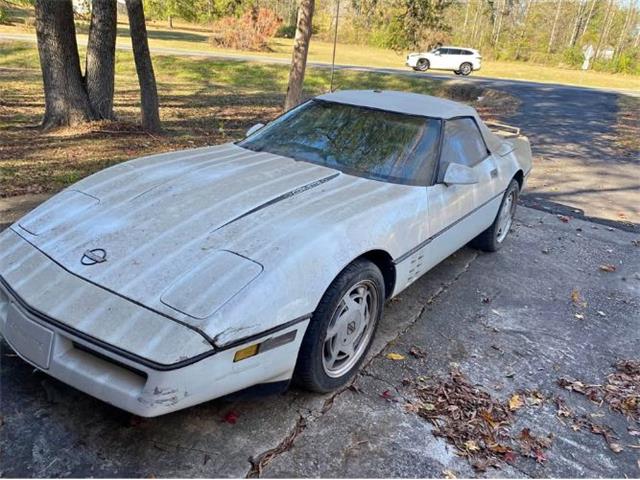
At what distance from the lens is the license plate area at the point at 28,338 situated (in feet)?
6.61

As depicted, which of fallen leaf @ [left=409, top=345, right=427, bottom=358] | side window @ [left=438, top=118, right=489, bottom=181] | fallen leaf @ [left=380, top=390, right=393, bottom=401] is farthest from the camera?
side window @ [left=438, top=118, right=489, bottom=181]

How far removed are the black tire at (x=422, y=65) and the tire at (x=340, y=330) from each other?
1161 inches

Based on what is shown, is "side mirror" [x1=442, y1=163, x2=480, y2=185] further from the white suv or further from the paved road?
the white suv

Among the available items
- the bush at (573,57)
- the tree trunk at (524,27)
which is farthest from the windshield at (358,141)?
the tree trunk at (524,27)

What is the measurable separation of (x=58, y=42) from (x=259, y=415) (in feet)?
23.2

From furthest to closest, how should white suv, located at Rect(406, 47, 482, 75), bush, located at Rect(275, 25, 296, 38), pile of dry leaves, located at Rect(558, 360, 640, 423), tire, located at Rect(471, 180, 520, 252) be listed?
bush, located at Rect(275, 25, 296, 38) → white suv, located at Rect(406, 47, 482, 75) → tire, located at Rect(471, 180, 520, 252) → pile of dry leaves, located at Rect(558, 360, 640, 423)

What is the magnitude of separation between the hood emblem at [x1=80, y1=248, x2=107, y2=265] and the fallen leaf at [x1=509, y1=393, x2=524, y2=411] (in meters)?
2.23

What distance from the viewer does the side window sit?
3.53m

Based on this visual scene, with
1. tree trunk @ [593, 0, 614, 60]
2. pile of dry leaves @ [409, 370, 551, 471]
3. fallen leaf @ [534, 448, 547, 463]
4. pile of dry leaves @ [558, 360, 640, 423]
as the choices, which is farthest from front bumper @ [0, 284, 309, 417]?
tree trunk @ [593, 0, 614, 60]

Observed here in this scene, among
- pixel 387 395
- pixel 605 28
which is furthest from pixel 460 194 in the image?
pixel 605 28

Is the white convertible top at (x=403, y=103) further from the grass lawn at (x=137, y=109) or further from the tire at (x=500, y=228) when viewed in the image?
the grass lawn at (x=137, y=109)

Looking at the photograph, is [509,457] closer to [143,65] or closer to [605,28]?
[143,65]

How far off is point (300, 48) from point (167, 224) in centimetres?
717

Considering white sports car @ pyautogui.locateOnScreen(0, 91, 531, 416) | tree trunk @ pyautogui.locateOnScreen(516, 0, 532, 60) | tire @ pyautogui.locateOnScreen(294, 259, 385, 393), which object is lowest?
tire @ pyautogui.locateOnScreen(294, 259, 385, 393)
